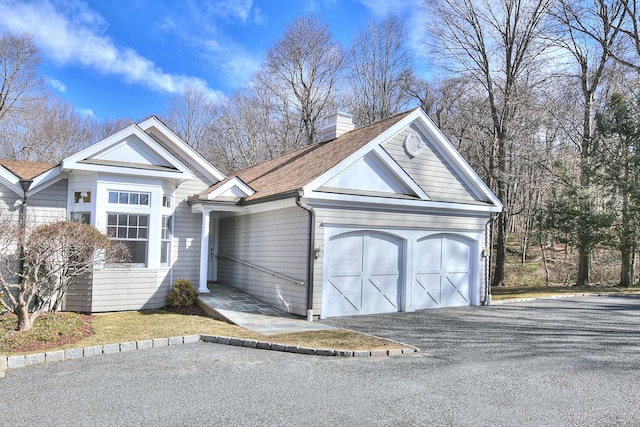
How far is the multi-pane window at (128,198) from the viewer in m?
11.3

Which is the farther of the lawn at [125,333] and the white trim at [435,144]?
the white trim at [435,144]

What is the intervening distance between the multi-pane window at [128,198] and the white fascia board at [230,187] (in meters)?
1.57

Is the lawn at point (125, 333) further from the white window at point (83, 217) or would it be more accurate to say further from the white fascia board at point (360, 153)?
the white fascia board at point (360, 153)

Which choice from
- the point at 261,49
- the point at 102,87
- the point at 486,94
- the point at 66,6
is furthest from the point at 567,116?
the point at 102,87

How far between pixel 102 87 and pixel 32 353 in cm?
3698

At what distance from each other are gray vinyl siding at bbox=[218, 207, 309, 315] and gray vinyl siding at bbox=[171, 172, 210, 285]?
1379 mm

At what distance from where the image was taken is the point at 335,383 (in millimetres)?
6031

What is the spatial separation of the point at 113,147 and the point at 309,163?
523cm

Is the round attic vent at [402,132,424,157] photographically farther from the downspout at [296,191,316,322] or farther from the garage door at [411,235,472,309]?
the downspout at [296,191,316,322]

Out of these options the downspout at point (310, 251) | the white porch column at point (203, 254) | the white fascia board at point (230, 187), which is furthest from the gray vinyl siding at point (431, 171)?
the white porch column at point (203, 254)

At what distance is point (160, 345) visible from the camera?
8141 millimetres

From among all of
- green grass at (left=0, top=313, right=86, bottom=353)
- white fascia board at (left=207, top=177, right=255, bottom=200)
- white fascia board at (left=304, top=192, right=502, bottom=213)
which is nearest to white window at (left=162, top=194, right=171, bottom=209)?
white fascia board at (left=207, top=177, right=255, bottom=200)

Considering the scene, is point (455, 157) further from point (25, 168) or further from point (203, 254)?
point (25, 168)

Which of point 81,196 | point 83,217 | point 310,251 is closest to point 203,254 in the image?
point 83,217
